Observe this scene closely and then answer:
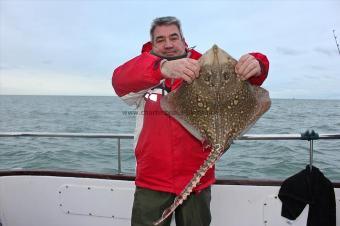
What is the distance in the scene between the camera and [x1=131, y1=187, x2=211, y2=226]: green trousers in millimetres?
2914

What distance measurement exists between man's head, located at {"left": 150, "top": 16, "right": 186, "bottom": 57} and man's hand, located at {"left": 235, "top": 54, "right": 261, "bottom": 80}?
31.8 inches

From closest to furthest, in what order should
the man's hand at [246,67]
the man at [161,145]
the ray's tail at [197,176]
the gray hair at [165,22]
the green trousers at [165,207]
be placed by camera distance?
the ray's tail at [197,176], the man's hand at [246,67], the man at [161,145], the green trousers at [165,207], the gray hair at [165,22]

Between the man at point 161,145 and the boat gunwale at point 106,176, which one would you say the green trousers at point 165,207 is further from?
the boat gunwale at point 106,176

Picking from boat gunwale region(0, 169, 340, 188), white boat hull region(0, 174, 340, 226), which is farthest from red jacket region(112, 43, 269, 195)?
→ white boat hull region(0, 174, 340, 226)

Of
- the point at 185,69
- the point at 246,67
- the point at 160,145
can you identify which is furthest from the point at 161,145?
the point at 246,67

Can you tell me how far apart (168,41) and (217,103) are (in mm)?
904

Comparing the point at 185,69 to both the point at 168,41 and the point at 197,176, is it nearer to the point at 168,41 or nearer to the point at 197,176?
the point at 197,176

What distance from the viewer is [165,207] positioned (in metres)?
2.93

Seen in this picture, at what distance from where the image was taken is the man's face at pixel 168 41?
3.00 meters

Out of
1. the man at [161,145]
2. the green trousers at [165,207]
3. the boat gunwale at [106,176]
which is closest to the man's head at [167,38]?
the man at [161,145]

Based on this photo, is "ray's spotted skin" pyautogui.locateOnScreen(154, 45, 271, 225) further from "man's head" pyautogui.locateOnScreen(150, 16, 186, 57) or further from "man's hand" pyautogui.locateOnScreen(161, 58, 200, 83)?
"man's head" pyautogui.locateOnScreen(150, 16, 186, 57)

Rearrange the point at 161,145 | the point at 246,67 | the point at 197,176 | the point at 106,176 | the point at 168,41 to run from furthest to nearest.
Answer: the point at 106,176 < the point at 168,41 < the point at 161,145 < the point at 246,67 < the point at 197,176

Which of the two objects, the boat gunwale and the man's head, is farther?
the boat gunwale

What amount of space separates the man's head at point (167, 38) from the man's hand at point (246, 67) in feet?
2.65
